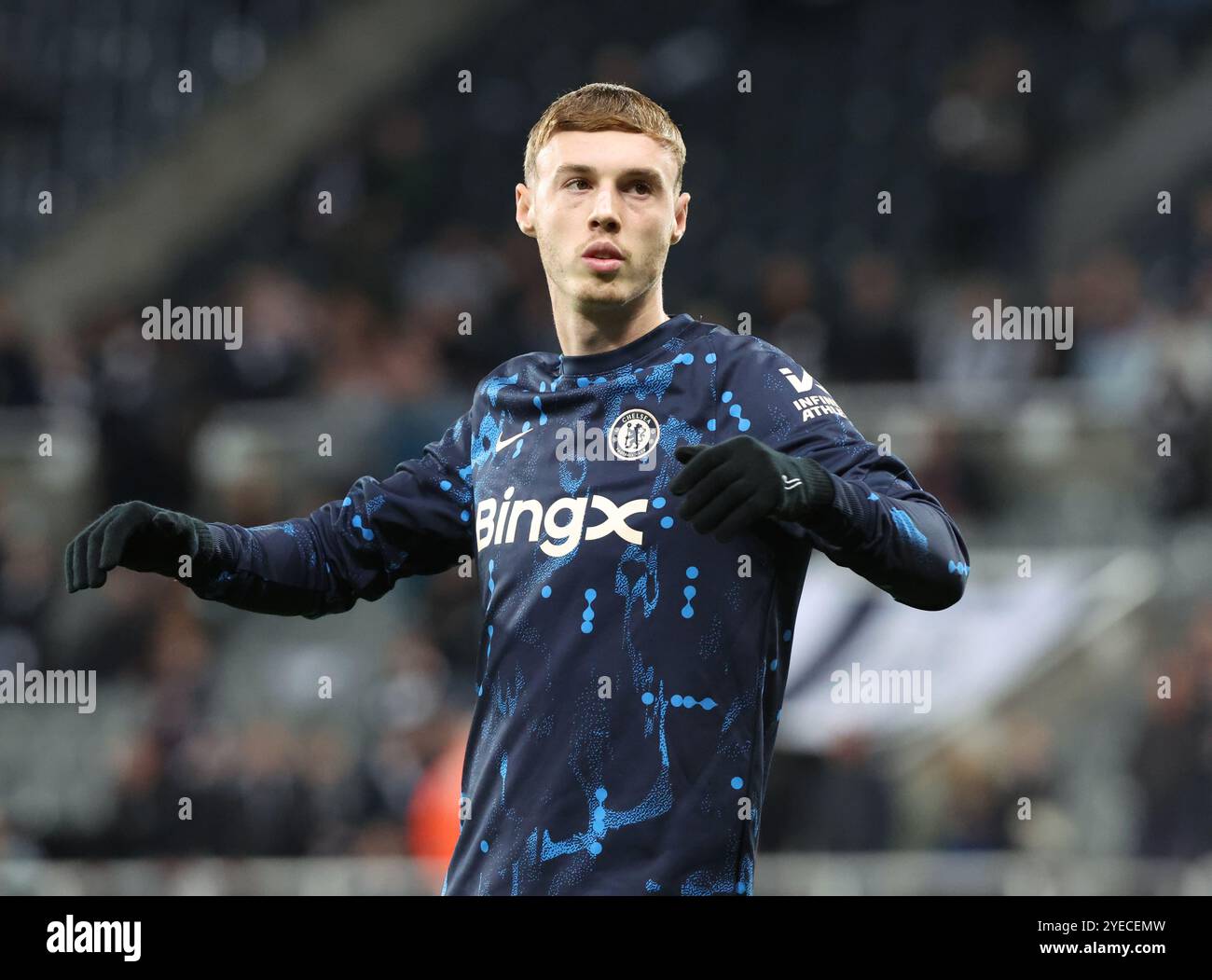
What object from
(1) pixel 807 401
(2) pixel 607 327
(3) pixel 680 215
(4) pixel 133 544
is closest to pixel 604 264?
(2) pixel 607 327

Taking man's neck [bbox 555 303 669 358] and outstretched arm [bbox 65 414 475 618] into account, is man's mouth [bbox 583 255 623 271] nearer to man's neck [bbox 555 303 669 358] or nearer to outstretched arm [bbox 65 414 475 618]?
man's neck [bbox 555 303 669 358]

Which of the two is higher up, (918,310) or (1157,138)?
(1157,138)

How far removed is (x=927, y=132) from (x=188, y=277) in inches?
207

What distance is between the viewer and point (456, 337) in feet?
37.1

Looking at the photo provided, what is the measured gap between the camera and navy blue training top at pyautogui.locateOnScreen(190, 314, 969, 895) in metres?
3.47

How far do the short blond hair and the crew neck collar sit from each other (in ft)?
0.91

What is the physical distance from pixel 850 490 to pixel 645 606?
44 centimetres

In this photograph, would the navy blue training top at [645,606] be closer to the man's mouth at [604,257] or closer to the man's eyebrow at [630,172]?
the man's mouth at [604,257]

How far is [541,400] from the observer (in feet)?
12.6

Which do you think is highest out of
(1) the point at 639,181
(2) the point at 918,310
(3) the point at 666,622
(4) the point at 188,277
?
(4) the point at 188,277

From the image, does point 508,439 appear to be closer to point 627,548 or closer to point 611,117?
point 627,548

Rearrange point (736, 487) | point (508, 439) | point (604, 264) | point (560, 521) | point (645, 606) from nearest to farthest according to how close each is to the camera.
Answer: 1. point (736, 487)
2. point (645, 606)
3. point (560, 521)
4. point (604, 264)
5. point (508, 439)
